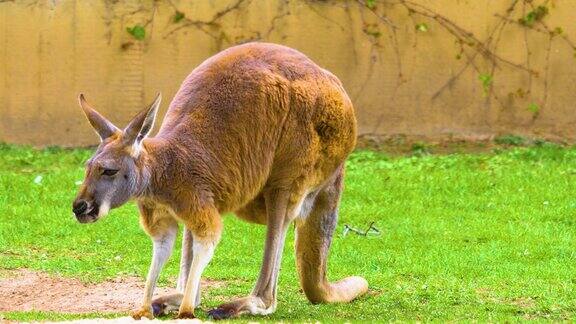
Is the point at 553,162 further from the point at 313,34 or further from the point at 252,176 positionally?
the point at 252,176

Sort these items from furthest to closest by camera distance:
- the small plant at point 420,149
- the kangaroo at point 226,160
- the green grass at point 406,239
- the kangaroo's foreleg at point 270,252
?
1. the small plant at point 420,149
2. the green grass at point 406,239
3. the kangaroo's foreleg at point 270,252
4. the kangaroo at point 226,160

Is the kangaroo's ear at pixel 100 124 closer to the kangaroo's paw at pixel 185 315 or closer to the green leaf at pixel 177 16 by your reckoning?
the kangaroo's paw at pixel 185 315

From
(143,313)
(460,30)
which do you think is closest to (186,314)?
(143,313)

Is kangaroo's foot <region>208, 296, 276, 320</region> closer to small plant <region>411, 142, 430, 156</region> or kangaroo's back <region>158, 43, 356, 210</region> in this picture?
kangaroo's back <region>158, 43, 356, 210</region>

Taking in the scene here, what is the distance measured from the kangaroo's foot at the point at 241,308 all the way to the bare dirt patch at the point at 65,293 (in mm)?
758

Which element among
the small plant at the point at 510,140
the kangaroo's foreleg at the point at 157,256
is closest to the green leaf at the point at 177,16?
the small plant at the point at 510,140

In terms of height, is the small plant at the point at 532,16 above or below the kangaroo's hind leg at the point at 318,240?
above

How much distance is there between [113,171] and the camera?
6.52m

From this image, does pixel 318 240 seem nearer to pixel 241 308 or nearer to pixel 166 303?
pixel 241 308

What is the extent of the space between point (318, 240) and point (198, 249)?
3.85 feet

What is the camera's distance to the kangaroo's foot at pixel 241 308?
23.0 feet

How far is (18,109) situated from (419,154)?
4.12 meters

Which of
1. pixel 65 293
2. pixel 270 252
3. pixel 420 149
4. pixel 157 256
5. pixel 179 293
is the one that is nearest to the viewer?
pixel 157 256

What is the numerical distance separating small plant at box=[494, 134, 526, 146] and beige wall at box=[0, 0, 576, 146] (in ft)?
0.37
